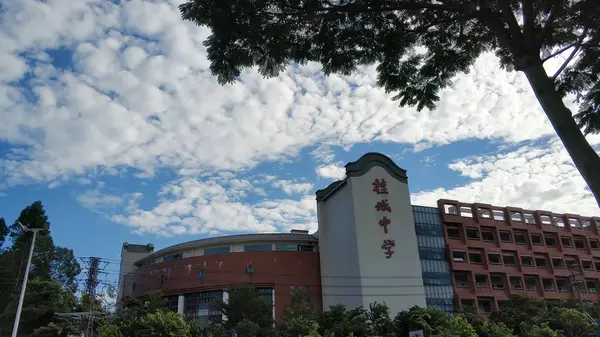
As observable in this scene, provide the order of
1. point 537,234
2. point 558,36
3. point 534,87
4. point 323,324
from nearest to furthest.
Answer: point 534,87 → point 558,36 → point 323,324 → point 537,234

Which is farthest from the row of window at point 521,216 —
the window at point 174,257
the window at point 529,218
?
the window at point 174,257

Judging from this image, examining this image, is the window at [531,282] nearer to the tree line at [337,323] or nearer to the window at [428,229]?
the window at [428,229]

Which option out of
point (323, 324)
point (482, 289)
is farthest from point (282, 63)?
point (482, 289)

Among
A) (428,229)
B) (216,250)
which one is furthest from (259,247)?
(428,229)

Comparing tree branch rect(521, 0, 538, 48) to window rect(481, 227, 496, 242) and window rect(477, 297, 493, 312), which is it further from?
window rect(481, 227, 496, 242)

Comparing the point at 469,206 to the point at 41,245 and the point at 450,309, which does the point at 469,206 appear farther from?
the point at 41,245

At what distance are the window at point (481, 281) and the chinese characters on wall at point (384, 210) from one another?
9358mm

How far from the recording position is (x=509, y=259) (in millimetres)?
42312

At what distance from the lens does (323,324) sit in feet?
83.3

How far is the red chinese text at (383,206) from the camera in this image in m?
36.9

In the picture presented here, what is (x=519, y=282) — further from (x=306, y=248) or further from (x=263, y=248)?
(x=263, y=248)

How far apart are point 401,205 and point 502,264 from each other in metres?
11.5

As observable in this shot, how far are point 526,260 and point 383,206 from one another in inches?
652

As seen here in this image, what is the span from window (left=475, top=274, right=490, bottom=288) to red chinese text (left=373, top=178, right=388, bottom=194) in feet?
37.2
